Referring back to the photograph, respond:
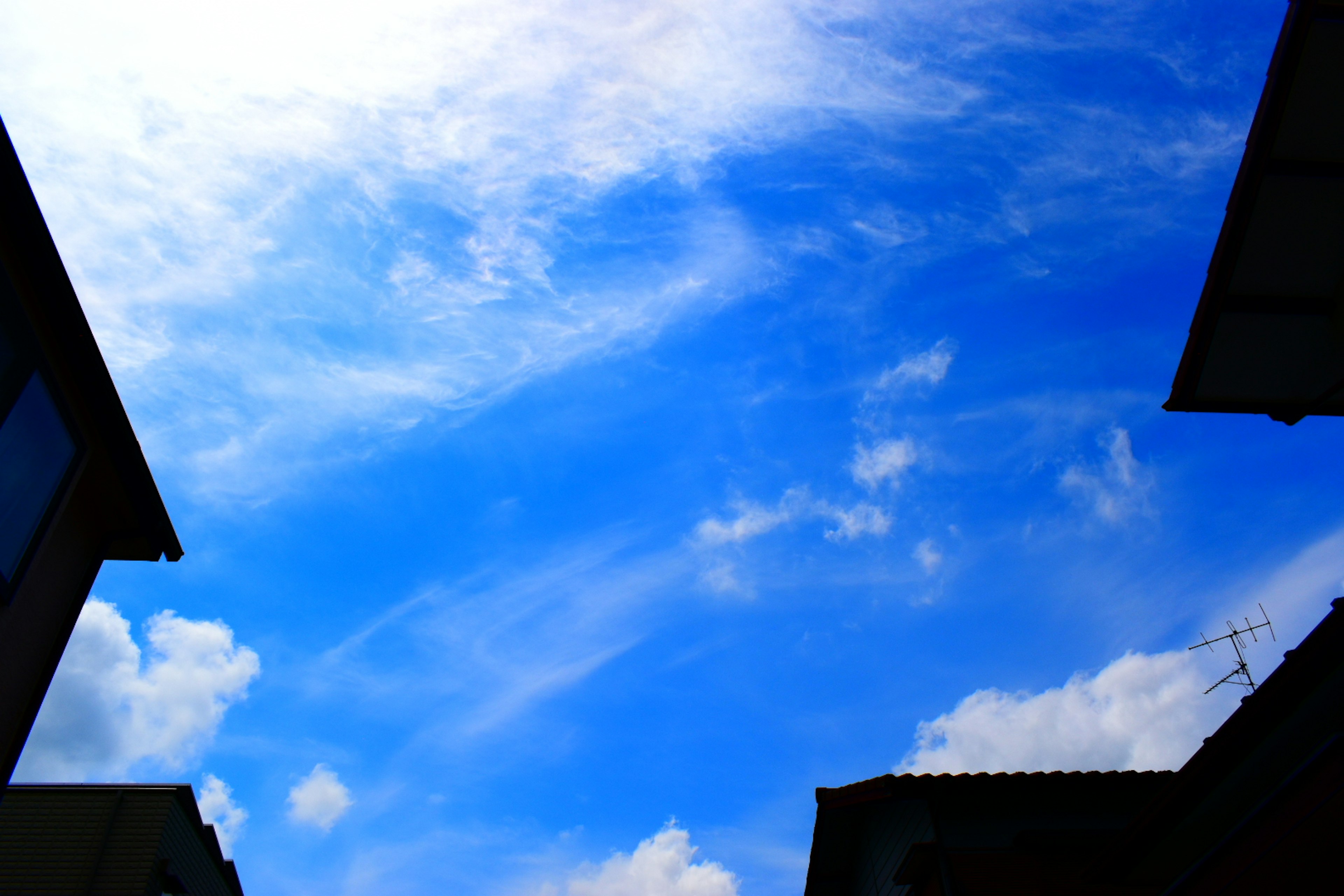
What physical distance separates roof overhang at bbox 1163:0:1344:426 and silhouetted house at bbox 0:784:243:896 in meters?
19.8

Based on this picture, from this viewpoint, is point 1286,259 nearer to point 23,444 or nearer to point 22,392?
point 22,392

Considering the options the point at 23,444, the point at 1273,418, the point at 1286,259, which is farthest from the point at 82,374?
the point at 1273,418

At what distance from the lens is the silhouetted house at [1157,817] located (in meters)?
5.88

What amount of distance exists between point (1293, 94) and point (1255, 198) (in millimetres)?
904

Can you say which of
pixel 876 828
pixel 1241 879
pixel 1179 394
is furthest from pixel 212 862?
pixel 1179 394

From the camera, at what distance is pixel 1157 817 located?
24.0 feet

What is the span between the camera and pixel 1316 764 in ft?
19.1

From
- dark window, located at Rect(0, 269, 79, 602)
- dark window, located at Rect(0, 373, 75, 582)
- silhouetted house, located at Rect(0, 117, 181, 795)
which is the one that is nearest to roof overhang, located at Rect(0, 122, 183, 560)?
silhouetted house, located at Rect(0, 117, 181, 795)

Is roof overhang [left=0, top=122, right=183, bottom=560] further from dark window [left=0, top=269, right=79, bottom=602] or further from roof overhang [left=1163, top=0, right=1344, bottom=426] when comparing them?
roof overhang [left=1163, top=0, right=1344, bottom=426]

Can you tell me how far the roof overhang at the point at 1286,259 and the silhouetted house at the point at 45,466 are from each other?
1091 centimetres

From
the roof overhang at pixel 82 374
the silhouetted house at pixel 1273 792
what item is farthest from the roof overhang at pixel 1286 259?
the roof overhang at pixel 82 374

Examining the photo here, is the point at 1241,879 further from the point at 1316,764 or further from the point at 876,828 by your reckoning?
the point at 876,828

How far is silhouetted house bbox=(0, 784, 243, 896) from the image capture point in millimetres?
15078

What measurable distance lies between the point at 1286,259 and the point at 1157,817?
220 inches
